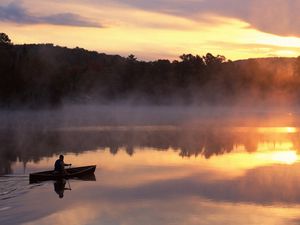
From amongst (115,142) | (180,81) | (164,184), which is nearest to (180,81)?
(180,81)

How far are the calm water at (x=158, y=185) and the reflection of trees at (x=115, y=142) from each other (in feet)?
0.31

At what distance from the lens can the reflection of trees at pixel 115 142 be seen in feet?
132

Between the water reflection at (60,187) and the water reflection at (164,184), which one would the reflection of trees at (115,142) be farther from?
the water reflection at (60,187)

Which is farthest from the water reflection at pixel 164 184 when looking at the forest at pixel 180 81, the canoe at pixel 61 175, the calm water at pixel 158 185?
the forest at pixel 180 81

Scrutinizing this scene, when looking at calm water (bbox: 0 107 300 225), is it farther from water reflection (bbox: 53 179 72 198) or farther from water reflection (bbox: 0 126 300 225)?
water reflection (bbox: 53 179 72 198)

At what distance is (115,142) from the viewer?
160ft

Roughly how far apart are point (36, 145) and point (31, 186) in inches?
817

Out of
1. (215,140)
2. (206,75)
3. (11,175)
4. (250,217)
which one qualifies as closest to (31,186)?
(11,175)

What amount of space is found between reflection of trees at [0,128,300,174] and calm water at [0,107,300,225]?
0.09 meters

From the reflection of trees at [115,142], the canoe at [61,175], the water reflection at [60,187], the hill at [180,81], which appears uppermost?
the hill at [180,81]

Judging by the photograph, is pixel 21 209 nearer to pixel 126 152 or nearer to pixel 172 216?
pixel 172 216

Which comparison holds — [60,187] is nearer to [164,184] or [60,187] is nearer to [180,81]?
[164,184]

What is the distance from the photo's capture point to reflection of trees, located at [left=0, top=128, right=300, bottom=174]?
40.3 meters

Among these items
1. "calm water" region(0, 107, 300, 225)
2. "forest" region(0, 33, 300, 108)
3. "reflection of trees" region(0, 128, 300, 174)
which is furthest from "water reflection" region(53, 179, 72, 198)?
"forest" region(0, 33, 300, 108)
